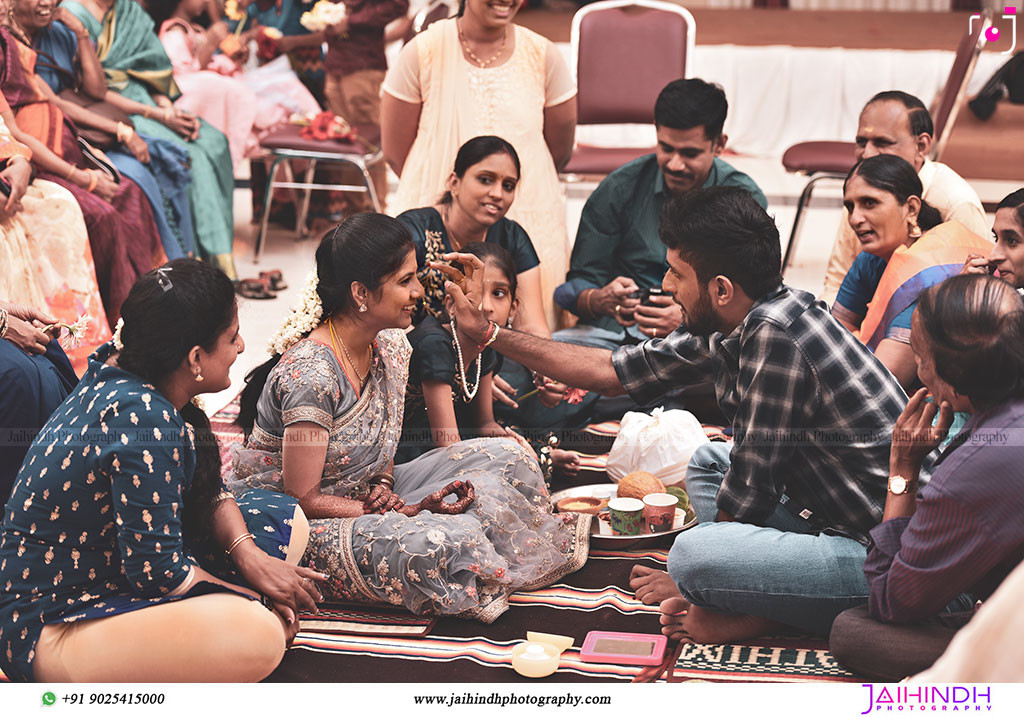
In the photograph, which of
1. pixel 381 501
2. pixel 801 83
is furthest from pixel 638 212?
pixel 801 83

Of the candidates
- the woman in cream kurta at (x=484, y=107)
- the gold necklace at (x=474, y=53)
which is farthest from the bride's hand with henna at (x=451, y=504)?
the gold necklace at (x=474, y=53)

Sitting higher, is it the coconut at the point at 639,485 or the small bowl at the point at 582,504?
the coconut at the point at 639,485

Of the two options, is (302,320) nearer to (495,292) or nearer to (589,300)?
(495,292)

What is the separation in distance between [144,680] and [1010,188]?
21.2 feet

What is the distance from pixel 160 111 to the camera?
4965 mm

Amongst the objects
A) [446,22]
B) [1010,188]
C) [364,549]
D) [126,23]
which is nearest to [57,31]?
[126,23]

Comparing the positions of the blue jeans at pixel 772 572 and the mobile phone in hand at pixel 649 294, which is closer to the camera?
the blue jeans at pixel 772 572

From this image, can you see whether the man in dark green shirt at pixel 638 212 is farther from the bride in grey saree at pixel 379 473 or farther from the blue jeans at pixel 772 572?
the blue jeans at pixel 772 572

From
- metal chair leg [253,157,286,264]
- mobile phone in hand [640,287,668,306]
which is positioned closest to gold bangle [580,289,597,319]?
mobile phone in hand [640,287,668,306]

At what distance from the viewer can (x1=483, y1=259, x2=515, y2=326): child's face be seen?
285cm

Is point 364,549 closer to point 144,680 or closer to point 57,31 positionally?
point 144,680

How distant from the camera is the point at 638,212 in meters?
3.75

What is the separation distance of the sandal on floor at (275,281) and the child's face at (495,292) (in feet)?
8.02

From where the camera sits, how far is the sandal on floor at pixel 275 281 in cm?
514
